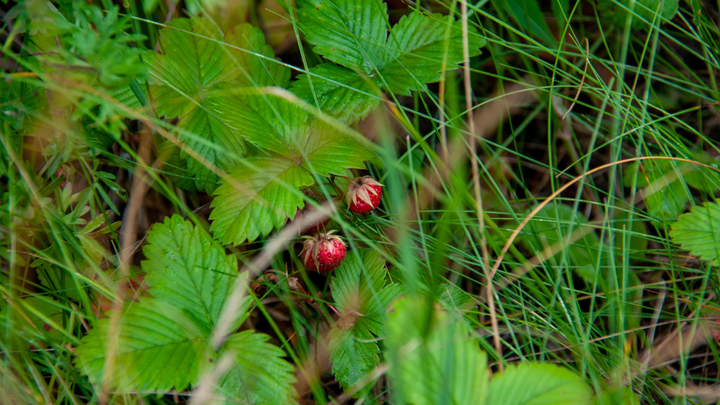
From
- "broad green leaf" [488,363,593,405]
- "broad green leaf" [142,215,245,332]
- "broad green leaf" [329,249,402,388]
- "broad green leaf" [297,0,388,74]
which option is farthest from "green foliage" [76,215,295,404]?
"broad green leaf" [297,0,388,74]

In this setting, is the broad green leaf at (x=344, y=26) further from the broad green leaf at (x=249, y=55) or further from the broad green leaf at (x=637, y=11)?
the broad green leaf at (x=637, y=11)

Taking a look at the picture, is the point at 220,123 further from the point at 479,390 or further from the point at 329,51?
the point at 479,390

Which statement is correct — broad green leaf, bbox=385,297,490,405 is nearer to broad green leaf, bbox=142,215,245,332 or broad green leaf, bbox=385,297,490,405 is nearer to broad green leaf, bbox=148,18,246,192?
broad green leaf, bbox=142,215,245,332

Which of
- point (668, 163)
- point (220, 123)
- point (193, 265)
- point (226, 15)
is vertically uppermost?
point (226, 15)

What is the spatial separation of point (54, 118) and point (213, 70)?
0.44 meters

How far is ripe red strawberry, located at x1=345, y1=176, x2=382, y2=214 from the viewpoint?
1.28m

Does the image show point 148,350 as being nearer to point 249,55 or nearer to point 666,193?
point 249,55

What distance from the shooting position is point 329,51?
4.60 feet

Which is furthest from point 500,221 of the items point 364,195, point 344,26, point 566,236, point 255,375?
point 255,375

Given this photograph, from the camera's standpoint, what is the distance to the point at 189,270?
3.90 ft

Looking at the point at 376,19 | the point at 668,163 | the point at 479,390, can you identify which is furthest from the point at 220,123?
the point at 668,163

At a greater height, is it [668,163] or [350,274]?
[668,163]

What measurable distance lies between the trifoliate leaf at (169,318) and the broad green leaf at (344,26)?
0.66m

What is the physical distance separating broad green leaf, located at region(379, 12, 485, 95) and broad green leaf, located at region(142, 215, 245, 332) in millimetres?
691
